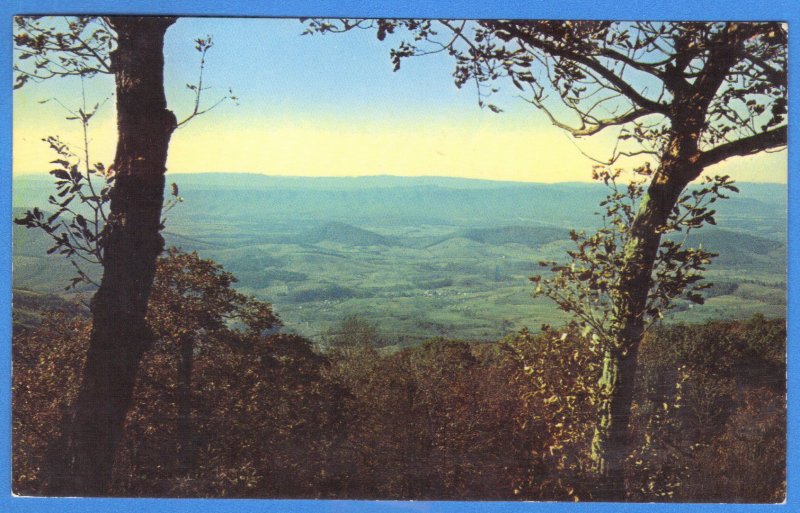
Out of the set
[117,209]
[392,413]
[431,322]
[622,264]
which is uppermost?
[117,209]

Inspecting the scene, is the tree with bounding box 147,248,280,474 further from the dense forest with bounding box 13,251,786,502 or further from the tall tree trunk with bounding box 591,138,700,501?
the tall tree trunk with bounding box 591,138,700,501

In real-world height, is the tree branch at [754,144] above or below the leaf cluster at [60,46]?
below

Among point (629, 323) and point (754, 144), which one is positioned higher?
point (754, 144)

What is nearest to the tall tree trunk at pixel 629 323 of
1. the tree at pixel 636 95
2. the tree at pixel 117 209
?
the tree at pixel 636 95

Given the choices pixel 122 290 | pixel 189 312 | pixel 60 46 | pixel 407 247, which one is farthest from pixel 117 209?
pixel 407 247

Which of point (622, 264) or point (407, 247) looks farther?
point (407, 247)

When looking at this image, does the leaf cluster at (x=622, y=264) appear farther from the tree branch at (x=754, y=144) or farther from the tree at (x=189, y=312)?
the tree at (x=189, y=312)

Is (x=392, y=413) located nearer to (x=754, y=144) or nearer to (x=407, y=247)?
(x=407, y=247)
